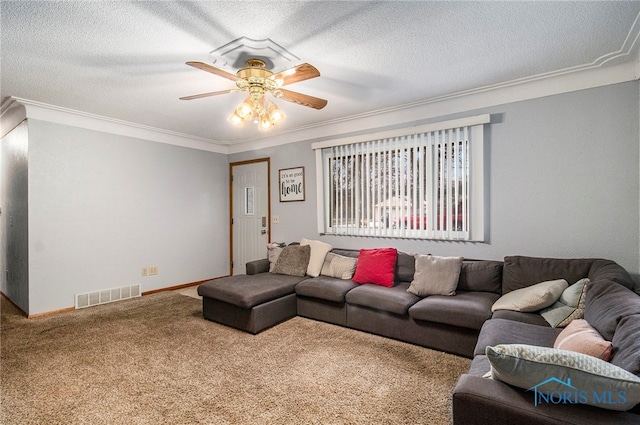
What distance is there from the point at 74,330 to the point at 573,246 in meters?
4.96

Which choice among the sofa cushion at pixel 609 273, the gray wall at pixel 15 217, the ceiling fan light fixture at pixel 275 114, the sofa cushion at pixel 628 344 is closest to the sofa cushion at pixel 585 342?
the sofa cushion at pixel 628 344

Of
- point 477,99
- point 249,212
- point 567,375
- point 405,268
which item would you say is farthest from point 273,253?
point 567,375

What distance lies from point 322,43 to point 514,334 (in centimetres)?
239

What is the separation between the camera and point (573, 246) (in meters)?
2.93

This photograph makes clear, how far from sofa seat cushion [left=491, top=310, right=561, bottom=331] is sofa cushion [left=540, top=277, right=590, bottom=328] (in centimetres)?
4

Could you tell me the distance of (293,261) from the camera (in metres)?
4.02

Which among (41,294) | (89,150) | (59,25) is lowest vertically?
(41,294)

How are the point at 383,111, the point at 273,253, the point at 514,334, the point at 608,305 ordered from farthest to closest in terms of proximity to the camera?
the point at 273,253 < the point at 383,111 < the point at 514,334 < the point at 608,305

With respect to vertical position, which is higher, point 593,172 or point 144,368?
point 593,172

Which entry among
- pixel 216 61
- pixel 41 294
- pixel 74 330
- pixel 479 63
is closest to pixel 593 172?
pixel 479 63

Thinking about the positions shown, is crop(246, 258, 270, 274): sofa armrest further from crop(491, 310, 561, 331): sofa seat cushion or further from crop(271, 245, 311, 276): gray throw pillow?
crop(491, 310, 561, 331): sofa seat cushion

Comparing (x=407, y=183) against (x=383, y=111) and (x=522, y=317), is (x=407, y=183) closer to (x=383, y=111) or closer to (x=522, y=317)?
(x=383, y=111)

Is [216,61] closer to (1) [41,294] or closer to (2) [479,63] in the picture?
(2) [479,63]

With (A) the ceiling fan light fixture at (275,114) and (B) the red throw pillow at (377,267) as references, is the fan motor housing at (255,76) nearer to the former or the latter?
(A) the ceiling fan light fixture at (275,114)
